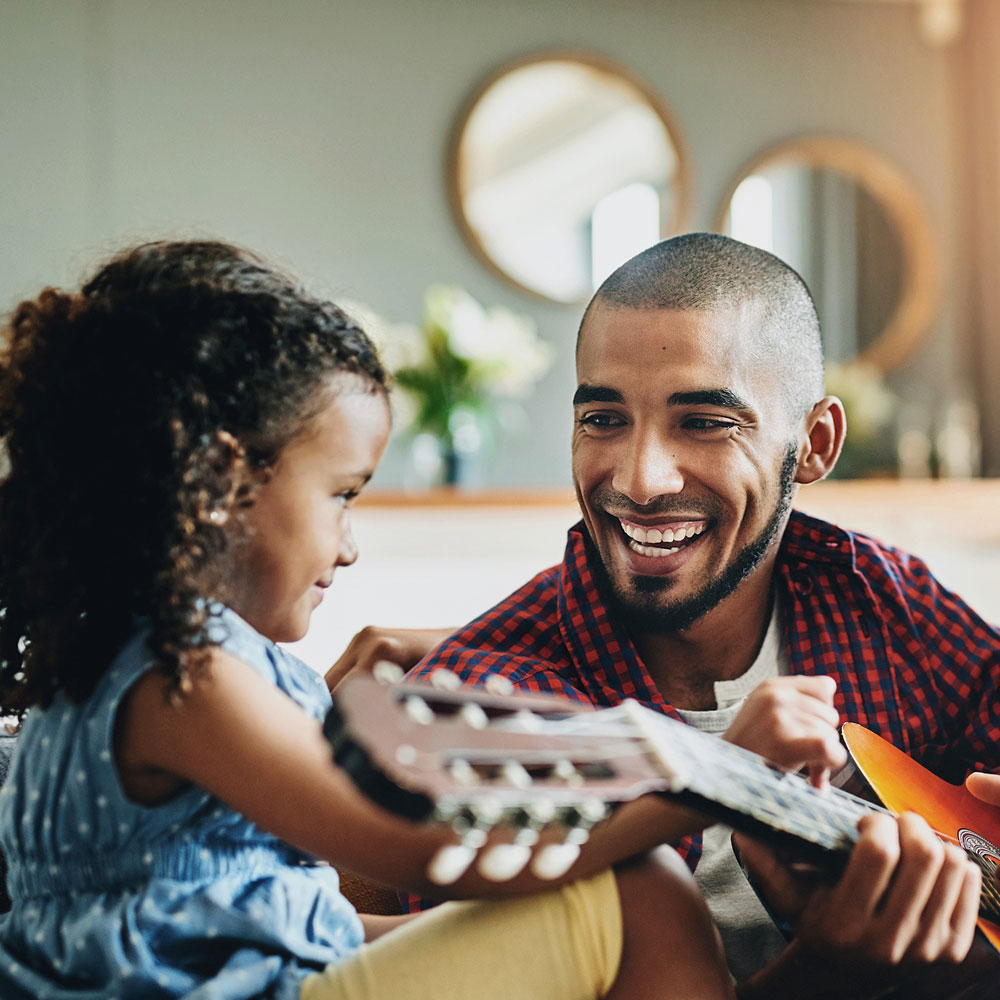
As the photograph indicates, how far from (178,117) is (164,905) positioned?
3.58 metres

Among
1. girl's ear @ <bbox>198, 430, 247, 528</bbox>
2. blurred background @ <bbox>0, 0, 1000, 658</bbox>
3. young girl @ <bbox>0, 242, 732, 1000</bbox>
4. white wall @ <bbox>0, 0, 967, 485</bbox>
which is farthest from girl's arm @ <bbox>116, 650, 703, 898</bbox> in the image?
white wall @ <bbox>0, 0, 967, 485</bbox>

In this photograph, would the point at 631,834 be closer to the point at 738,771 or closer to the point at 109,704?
the point at 738,771

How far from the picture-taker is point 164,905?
0.94 m

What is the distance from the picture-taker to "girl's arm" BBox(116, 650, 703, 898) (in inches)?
34.9

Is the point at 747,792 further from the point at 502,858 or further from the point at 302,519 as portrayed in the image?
the point at 302,519

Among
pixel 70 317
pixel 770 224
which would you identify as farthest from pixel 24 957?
pixel 770 224

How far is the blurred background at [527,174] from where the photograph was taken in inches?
155

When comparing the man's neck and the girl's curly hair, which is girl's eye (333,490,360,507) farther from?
the man's neck

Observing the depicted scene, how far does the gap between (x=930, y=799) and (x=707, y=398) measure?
20.2 inches

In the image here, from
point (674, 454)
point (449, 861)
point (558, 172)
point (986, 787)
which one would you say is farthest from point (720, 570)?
point (558, 172)

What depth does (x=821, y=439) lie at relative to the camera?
1563 millimetres

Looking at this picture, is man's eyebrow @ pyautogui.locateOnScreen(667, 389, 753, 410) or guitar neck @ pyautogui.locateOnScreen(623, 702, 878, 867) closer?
guitar neck @ pyautogui.locateOnScreen(623, 702, 878, 867)

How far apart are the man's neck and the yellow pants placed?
1.95 feet

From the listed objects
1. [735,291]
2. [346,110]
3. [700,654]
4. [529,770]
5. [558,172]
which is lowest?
[700,654]
